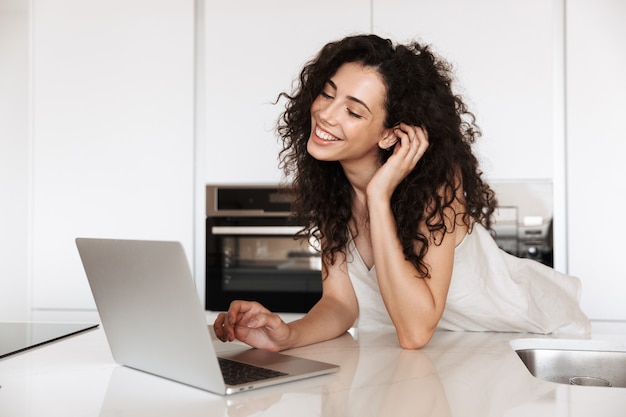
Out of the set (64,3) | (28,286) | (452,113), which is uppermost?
(64,3)

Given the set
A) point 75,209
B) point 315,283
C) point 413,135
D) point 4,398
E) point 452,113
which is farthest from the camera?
point 75,209

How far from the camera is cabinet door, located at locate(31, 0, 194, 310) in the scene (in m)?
2.78

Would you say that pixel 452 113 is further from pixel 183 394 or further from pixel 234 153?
pixel 234 153

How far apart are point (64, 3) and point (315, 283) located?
1621mm

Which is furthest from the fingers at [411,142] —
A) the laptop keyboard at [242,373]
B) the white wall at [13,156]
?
the white wall at [13,156]

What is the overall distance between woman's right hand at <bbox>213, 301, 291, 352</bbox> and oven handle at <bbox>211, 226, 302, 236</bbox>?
1.55m

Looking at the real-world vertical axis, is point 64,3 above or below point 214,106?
above

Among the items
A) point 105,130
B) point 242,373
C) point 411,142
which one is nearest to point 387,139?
point 411,142

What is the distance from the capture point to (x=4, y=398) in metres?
0.82

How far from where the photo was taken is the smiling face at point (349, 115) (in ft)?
4.44

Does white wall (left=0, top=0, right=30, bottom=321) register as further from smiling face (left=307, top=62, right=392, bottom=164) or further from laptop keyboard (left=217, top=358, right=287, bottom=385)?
laptop keyboard (left=217, top=358, right=287, bottom=385)

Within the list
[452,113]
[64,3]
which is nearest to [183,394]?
[452,113]

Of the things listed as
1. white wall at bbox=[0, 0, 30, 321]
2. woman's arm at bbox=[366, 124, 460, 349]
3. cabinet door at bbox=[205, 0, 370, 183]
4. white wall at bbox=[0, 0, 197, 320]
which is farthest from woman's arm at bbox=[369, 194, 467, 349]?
white wall at bbox=[0, 0, 30, 321]

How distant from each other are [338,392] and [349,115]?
69 cm
